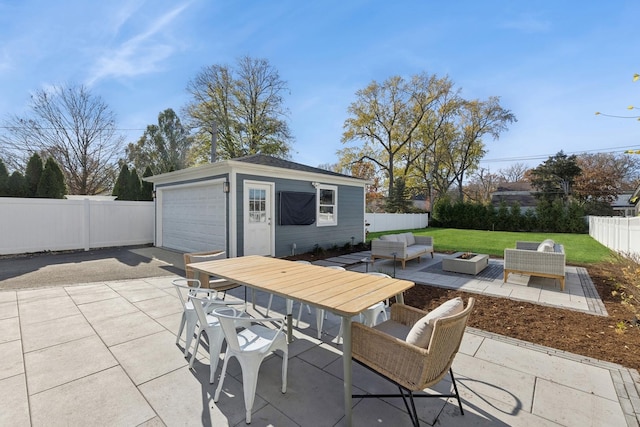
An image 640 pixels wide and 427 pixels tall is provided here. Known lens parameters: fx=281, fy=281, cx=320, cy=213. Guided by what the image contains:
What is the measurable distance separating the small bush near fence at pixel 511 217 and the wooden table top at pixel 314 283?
65.2 ft

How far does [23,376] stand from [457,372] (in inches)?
151

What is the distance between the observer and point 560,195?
77.0ft

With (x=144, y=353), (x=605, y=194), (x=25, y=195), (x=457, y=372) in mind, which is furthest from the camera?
(x=605, y=194)

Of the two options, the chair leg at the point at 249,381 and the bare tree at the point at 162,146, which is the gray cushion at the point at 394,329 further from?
the bare tree at the point at 162,146

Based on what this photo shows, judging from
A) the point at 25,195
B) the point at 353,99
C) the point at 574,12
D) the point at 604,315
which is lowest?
the point at 604,315

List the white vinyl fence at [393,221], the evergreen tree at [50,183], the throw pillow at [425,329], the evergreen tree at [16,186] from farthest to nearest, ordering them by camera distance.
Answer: the white vinyl fence at [393,221] < the evergreen tree at [50,183] < the evergreen tree at [16,186] < the throw pillow at [425,329]

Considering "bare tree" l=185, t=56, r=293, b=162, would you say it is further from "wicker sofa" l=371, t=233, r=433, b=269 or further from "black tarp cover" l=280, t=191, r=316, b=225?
"wicker sofa" l=371, t=233, r=433, b=269

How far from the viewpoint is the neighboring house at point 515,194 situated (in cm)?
2950

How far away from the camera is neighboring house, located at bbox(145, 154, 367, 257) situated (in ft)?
24.5

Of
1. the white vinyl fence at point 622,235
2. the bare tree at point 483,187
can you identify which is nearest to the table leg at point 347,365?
the white vinyl fence at point 622,235

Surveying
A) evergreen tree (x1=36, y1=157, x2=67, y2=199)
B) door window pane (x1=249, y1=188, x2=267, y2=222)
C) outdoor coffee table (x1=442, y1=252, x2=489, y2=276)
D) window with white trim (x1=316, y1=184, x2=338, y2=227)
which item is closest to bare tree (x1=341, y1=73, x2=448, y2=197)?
window with white trim (x1=316, y1=184, x2=338, y2=227)

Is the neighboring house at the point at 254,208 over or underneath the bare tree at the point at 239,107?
underneath

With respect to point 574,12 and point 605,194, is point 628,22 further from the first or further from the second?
point 605,194

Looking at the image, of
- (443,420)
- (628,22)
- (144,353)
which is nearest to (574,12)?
(628,22)
